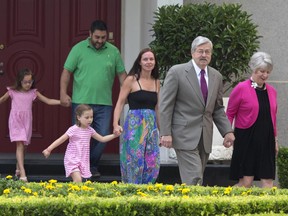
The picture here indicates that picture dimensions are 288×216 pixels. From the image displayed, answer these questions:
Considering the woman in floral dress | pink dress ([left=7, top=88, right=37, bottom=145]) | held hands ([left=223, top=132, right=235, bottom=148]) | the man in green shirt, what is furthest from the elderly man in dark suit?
pink dress ([left=7, top=88, right=37, bottom=145])

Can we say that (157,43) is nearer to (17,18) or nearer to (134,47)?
(134,47)

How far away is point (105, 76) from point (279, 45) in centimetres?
280

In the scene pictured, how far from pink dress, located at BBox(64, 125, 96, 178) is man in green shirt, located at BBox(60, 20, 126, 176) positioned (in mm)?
690

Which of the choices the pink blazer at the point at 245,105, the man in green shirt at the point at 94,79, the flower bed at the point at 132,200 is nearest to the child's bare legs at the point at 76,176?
the man in green shirt at the point at 94,79

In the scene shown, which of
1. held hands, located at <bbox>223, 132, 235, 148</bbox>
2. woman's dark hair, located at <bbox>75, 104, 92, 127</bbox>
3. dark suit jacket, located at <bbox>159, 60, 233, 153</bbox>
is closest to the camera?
dark suit jacket, located at <bbox>159, 60, 233, 153</bbox>

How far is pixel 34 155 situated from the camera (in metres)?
12.9

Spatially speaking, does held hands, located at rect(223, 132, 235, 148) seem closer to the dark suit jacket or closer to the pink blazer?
the dark suit jacket

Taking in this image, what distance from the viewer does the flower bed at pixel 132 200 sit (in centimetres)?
698

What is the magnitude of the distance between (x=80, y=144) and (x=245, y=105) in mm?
1900

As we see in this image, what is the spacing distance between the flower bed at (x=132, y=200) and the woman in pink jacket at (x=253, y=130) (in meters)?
2.12

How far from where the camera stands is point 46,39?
13.3 metres

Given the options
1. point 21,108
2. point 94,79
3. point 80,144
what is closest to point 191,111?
point 80,144

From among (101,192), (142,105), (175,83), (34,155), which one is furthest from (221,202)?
(34,155)

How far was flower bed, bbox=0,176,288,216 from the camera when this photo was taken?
275 inches
